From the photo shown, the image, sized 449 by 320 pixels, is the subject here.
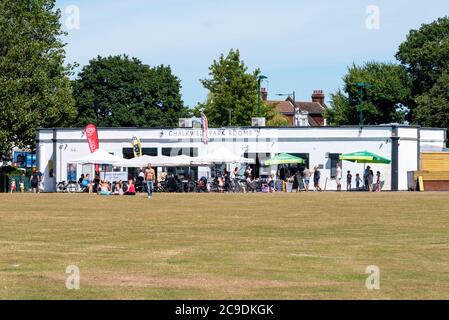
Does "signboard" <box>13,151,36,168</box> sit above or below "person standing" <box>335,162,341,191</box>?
above

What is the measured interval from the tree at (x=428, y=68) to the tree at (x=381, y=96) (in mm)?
1329

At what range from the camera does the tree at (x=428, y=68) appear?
124625 mm

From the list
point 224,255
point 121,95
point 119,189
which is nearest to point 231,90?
point 121,95

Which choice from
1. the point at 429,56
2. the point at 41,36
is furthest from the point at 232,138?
the point at 429,56

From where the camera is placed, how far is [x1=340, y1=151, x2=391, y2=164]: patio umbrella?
8500 centimetres

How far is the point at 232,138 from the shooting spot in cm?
9031

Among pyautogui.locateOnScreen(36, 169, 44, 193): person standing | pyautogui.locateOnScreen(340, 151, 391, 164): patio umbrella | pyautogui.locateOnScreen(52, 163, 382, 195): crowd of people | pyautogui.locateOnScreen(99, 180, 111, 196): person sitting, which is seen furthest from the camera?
pyautogui.locateOnScreen(36, 169, 44, 193): person standing

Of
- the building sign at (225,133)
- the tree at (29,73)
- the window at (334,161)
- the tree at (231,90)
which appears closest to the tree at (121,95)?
the tree at (231,90)

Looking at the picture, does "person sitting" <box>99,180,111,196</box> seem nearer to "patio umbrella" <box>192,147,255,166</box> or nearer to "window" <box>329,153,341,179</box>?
"patio umbrella" <box>192,147,255,166</box>

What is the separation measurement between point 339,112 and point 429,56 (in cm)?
1776

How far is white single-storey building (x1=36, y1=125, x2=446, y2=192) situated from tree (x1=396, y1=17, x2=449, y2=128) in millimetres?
34441

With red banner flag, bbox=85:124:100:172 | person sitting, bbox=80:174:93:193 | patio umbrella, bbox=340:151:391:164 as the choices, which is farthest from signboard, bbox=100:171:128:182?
patio umbrella, bbox=340:151:391:164

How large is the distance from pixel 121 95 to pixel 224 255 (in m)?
111

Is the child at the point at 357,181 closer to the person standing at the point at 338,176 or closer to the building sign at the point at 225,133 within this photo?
the person standing at the point at 338,176
